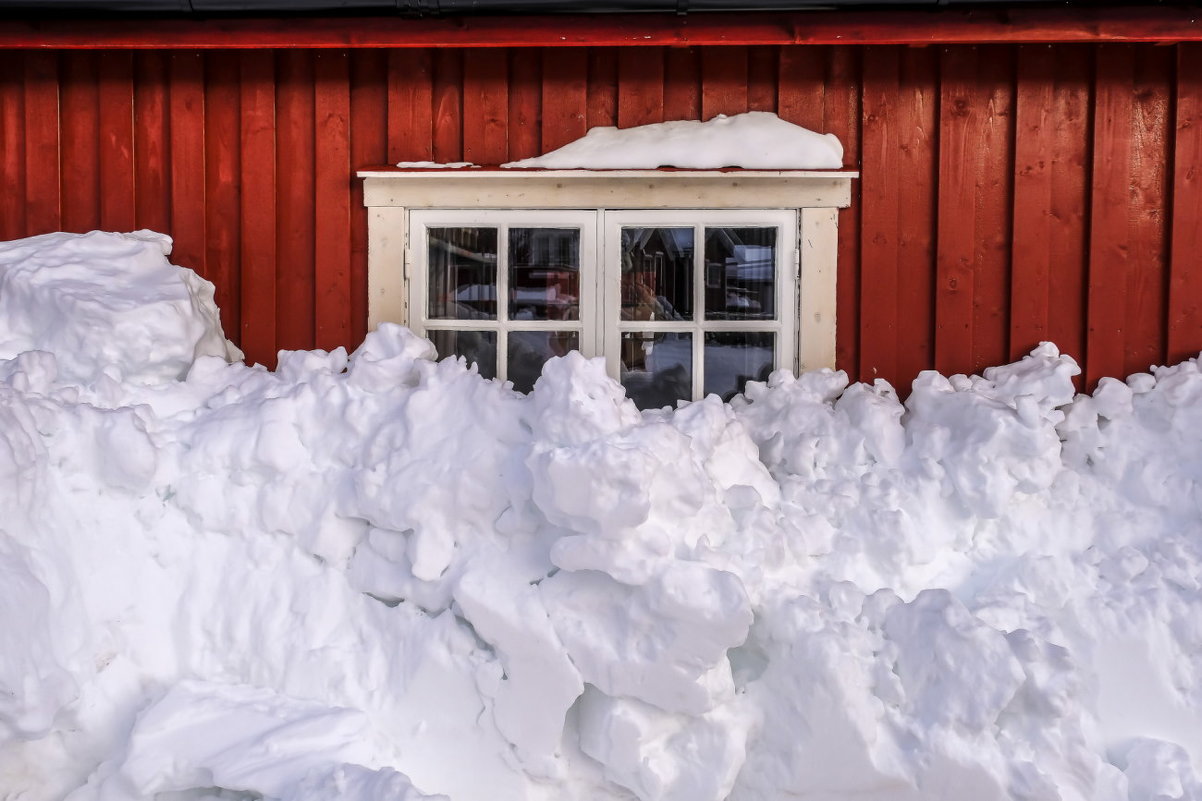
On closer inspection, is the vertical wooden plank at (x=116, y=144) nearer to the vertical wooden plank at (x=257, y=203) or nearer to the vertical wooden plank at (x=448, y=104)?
the vertical wooden plank at (x=257, y=203)

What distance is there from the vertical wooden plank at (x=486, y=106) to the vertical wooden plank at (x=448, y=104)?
0.03 m

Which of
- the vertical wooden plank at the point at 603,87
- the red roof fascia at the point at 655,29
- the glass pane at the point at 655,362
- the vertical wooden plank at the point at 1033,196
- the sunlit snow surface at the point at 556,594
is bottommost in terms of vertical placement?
the sunlit snow surface at the point at 556,594

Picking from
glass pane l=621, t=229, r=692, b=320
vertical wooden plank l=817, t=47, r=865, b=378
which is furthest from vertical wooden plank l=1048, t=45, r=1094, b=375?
glass pane l=621, t=229, r=692, b=320

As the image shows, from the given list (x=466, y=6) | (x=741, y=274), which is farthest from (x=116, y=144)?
(x=741, y=274)

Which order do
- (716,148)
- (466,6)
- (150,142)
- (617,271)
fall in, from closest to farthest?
(466,6), (716,148), (617,271), (150,142)

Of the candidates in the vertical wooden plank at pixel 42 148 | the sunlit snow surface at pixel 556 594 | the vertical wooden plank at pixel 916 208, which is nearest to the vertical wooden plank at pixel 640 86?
the vertical wooden plank at pixel 916 208

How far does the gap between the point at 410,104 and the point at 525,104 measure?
52 centimetres

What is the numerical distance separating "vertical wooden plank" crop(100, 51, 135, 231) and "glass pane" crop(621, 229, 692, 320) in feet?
7.64

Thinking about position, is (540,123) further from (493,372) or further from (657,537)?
(657,537)

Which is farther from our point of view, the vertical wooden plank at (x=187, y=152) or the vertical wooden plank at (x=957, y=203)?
the vertical wooden plank at (x=187, y=152)

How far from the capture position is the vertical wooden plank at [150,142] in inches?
159

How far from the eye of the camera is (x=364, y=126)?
401cm

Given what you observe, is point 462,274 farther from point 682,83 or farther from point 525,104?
point 682,83

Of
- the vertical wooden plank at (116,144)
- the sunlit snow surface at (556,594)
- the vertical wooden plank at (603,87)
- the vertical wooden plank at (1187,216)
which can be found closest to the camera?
the sunlit snow surface at (556,594)
